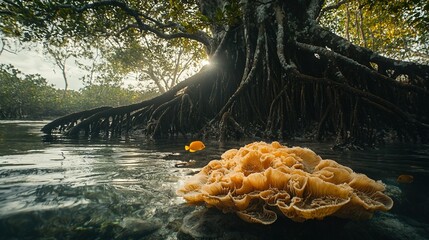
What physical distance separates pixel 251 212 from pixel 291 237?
0.27m

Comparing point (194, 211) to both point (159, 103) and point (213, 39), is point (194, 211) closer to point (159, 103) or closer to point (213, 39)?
point (159, 103)

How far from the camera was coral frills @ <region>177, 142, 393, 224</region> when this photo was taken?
145cm

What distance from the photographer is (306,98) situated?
20.6 feet

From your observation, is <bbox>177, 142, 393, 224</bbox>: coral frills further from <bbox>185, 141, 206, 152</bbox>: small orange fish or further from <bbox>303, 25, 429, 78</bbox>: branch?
<bbox>303, 25, 429, 78</bbox>: branch

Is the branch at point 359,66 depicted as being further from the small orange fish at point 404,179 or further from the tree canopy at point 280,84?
the small orange fish at point 404,179

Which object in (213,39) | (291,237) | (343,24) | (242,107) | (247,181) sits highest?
(343,24)

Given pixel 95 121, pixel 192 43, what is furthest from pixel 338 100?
pixel 192 43

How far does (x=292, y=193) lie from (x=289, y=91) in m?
4.79

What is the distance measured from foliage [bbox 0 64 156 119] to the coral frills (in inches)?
1165

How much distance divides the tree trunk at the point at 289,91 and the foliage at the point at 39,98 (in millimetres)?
25016

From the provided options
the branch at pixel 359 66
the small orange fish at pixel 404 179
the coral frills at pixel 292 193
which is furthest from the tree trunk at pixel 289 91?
the coral frills at pixel 292 193

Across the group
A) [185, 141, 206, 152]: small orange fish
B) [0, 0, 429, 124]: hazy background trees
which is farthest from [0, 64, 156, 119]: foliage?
[185, 141, 206, 152]: small orange fish

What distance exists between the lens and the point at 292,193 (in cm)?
159

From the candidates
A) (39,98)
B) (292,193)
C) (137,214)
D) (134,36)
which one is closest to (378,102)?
(292,193)
